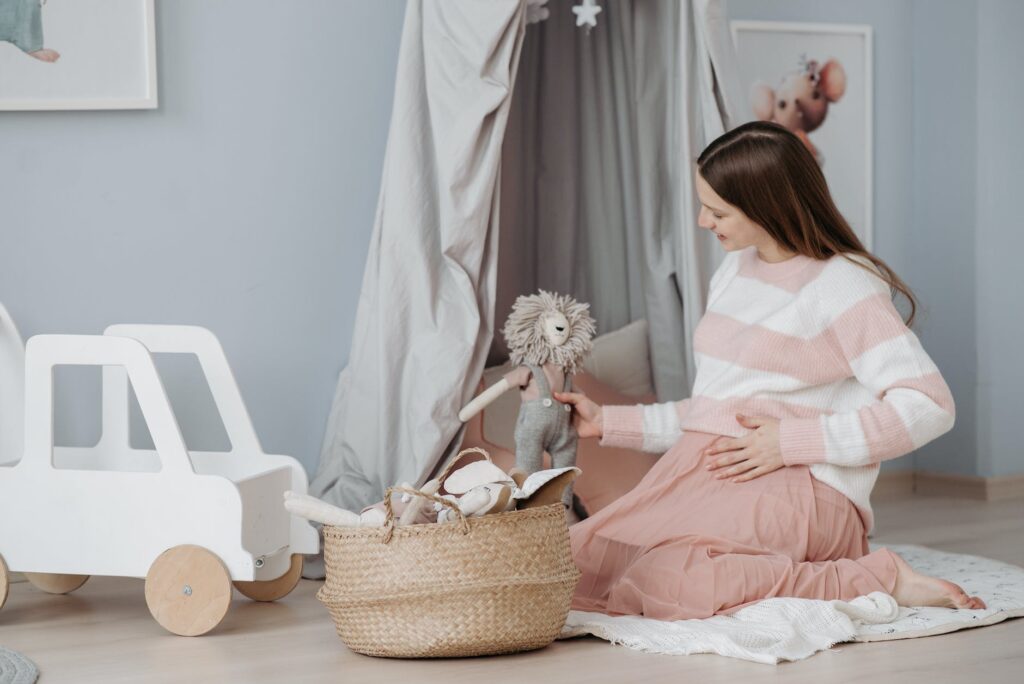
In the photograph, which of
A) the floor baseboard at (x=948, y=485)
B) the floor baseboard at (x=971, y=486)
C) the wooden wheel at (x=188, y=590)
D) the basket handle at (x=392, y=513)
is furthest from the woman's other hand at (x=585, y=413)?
the floor baseboard at (x=971, y=486)

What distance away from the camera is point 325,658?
1.97 meters

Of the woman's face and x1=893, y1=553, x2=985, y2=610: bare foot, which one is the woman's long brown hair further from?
x1=893, y1=553, x2=985, y2=610: bare foot

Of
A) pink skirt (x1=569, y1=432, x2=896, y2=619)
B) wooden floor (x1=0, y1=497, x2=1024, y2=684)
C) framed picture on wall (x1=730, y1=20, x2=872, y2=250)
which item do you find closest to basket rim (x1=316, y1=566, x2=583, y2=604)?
wooden floor (x1=0, y1=497, x2=1024, y2=684)

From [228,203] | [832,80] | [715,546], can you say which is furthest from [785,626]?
[832,80]

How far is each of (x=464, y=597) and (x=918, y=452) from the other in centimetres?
235

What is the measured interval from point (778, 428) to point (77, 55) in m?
1.64

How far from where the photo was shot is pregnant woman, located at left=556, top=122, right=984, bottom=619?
212 centimetres

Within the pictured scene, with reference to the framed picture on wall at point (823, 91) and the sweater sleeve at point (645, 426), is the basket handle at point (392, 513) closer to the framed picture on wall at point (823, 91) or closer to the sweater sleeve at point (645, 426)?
the sweater sleeve at point (645, 426)

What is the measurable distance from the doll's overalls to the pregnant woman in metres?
0.21

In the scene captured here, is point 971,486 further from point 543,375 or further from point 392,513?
point 392,513

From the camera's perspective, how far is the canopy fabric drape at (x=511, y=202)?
2.52m

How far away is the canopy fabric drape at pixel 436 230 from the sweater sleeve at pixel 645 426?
0.31 m

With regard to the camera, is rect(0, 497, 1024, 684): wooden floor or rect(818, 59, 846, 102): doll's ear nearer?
rect(0, 497, 1024, 684): wooden floor

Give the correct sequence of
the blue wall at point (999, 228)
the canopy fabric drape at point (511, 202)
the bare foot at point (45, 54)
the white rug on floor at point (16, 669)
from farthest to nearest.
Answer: the blue wall at point (999, 228) → the bare foot at point (45, 54) → the canopy fabric drape at point (511, 202) → the white rug on floor at point (16, 669)
